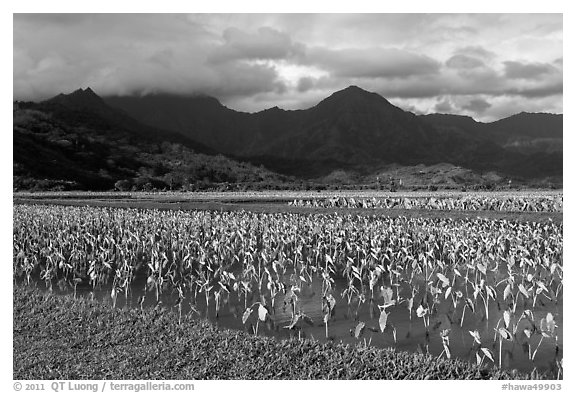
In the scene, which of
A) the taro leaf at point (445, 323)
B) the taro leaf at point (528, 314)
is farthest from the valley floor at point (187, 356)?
the taro leaf at point (445, 323)

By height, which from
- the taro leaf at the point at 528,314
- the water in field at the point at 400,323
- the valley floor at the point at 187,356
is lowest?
the water in field at the point at 400,323

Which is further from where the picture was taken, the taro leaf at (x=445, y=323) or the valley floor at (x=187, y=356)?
the taro leaf at (x=445, y=323)

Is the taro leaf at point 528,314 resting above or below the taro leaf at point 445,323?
above

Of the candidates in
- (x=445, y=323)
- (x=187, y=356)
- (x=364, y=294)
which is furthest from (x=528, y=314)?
(x=187, y=356)

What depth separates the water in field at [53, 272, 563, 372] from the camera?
1055cm

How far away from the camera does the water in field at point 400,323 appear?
10547 millimetres

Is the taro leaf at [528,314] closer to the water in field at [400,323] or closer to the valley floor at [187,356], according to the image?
the water in field at [400,323]

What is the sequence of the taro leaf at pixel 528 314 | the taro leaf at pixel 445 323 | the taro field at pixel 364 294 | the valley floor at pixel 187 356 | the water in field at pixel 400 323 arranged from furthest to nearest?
the taro leaf at pixel 445 323
the taro field at pixel 364 294
the water in field at pixel 400 323
the taro leaf at pixel 528 314
the valley floor at pixel 187 356

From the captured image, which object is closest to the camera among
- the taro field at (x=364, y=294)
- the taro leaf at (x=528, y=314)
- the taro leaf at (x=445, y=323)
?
the taro leaf at (x=528, y=314)

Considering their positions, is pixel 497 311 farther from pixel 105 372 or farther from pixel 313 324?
pixel 105 372

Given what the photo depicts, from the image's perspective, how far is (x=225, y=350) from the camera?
32.3 ft

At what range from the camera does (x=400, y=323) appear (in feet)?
39.8

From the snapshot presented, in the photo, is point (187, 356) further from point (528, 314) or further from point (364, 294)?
point (528, 314)
